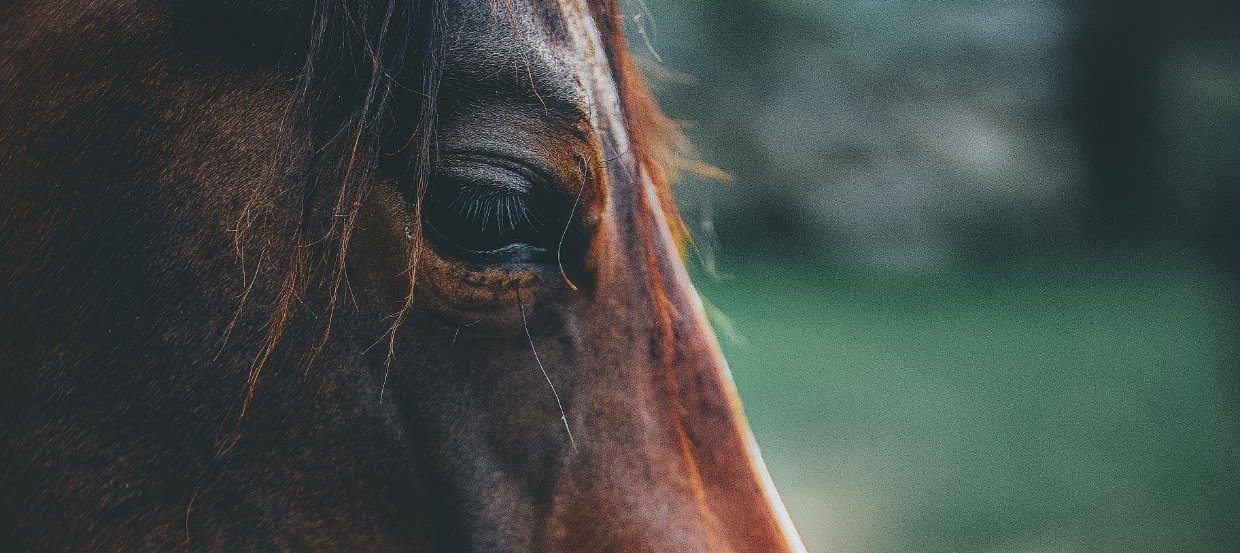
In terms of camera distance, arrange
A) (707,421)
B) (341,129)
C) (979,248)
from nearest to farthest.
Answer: (341,129) < (707,421) < (979,248)

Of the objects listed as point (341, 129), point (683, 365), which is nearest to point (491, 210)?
point (341, 129)

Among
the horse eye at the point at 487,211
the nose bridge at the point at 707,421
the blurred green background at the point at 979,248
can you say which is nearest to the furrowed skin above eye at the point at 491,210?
the horse eye at the point at 487,211

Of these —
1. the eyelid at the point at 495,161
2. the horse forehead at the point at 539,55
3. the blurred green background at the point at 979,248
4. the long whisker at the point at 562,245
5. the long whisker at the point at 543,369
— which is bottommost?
the blurred green background at the point at 979,248

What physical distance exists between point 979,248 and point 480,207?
5.68 meters

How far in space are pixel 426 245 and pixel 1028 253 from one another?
19.1ft

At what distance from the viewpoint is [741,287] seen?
6.11m

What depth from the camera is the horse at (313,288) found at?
3.04 feet

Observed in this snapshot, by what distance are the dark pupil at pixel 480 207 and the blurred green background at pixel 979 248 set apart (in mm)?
4222

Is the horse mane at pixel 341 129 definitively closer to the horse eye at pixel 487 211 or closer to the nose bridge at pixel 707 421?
the horse eye at pixel 487 211

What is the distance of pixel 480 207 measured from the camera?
0.97 m

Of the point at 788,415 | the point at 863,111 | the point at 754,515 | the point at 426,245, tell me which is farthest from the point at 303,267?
the point at 863,111

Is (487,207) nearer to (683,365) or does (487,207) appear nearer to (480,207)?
(480,207)

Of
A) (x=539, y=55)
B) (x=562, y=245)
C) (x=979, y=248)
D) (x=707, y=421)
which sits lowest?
(x=979, y=248)

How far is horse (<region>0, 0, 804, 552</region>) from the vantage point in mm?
928
